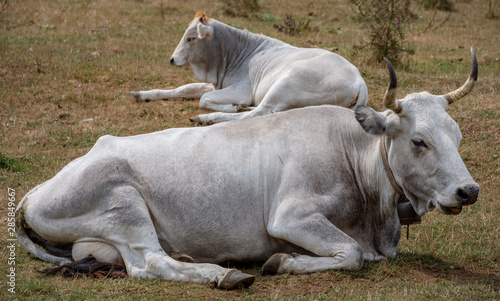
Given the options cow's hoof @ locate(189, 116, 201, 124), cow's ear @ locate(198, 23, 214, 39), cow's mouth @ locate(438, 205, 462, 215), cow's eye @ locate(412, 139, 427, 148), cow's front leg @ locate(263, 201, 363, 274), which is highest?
cow's eye @ locate(412, 139, 427, 148)

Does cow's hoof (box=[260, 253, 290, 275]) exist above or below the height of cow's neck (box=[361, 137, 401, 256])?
below

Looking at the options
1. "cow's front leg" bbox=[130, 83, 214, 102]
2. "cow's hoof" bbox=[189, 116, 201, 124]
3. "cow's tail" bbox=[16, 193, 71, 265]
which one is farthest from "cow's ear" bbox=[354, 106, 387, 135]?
"cow's front leg" bbox=[130, 83, 214, 102]

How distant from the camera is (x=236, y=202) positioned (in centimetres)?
544

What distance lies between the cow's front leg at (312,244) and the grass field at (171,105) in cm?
9

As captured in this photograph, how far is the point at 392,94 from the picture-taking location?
16.8 feet

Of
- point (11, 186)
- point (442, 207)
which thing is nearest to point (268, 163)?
point (442, 207)

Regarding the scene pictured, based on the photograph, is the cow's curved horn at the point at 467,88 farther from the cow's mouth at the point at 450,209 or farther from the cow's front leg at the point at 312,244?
the cow's front leg at the point at 312,244

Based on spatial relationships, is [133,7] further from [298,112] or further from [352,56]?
[298,112]

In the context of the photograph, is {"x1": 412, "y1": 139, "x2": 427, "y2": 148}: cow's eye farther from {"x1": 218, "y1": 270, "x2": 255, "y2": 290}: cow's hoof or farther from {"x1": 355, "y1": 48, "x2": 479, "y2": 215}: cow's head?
{"x1": 218, "y1": 270, "x2": 255, "y2": 290}: cow's hoof

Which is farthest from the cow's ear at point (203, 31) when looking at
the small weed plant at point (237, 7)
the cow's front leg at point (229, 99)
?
the small weed plant at point (237, 7)

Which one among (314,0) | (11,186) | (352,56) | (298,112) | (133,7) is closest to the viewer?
(298,112)

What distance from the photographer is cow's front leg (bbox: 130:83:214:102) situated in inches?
410

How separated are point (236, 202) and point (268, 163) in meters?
0.45

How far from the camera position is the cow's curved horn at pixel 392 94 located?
5.04 meters
